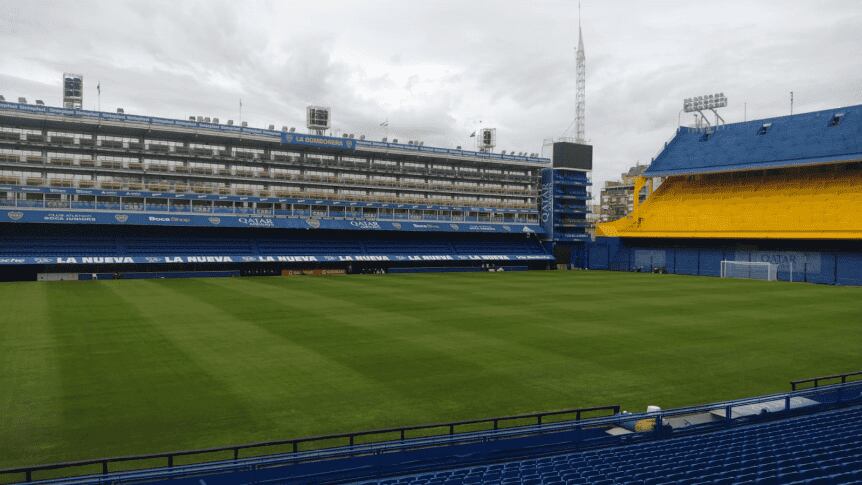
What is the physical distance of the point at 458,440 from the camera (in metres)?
12.2

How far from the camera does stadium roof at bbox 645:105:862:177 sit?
65.6m

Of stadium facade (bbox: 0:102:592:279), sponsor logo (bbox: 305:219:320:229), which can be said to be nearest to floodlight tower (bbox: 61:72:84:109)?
stadium facade (bbox: 0:102:592:279)

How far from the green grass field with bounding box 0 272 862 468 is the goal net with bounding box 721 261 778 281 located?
24.8m

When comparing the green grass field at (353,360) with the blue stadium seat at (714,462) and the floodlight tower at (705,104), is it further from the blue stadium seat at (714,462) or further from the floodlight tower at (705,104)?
the floodlight tower at (705,104)

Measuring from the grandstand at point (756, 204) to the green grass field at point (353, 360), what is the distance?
2722 cm

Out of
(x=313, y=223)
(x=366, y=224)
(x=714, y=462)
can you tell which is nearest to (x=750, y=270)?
(x=366, y=224)

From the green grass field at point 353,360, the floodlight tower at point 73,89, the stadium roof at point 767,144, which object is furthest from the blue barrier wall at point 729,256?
the floodlight tower at point 73,89

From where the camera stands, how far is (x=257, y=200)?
7581 cm

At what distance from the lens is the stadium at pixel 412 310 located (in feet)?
40.0

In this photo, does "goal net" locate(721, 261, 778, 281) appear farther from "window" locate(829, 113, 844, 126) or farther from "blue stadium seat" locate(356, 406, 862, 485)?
"blue stadium seat" locate(356, 406, 862, 485)

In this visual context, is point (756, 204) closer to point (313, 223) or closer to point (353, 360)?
point (313, 223)

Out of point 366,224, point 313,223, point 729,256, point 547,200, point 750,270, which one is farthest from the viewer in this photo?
point 547,200

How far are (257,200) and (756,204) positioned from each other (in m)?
62.6

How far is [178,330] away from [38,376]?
874 centimetres
